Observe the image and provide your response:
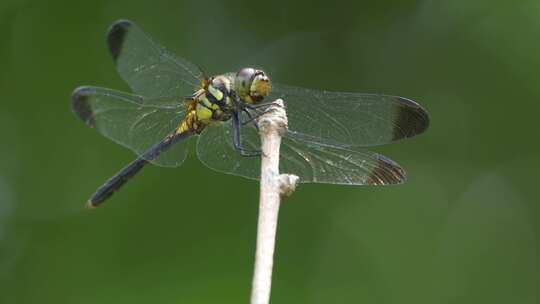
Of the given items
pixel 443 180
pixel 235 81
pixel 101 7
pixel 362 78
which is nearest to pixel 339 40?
pixel 362 78

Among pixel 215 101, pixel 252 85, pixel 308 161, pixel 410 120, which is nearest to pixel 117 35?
pixel 215 101

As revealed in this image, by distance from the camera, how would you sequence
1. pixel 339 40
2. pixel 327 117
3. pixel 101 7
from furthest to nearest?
pixel 339 40, pixel 101 7, pixel 327 117

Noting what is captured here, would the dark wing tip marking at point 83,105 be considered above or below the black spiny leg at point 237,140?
above

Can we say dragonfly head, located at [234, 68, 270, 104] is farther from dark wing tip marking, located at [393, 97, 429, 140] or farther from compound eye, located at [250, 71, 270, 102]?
dark wing tip marking, located at [393, 97, 429, 140]

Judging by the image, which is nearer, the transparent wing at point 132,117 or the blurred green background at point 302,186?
the transparent wing at point 132,117

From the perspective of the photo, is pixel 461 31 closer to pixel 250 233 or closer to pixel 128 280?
pixel 250 233

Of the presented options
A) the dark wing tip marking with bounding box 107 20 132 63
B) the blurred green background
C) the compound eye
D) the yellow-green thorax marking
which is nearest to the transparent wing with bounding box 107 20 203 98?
the dark wing tip marking with bounding box 107 20 132 63

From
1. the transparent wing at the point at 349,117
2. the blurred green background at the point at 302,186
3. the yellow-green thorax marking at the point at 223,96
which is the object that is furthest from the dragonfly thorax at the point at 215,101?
the blurred green background at the point at 302,186

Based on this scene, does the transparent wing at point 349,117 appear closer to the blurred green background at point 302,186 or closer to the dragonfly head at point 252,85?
the dragonfly head at point 252,85
